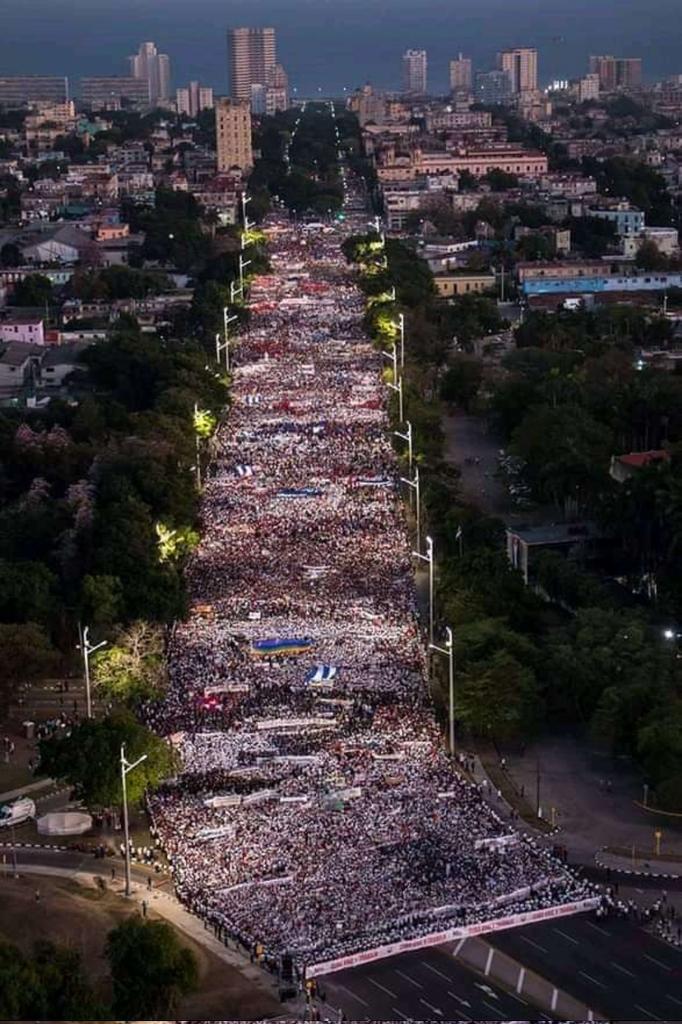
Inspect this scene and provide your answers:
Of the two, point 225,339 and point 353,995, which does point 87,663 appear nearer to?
point 353,995

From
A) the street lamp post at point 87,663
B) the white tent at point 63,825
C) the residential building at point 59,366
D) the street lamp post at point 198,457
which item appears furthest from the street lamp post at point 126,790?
the residential building at point 59,366

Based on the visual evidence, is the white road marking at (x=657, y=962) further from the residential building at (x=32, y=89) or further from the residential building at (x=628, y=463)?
the residential building at (x=32, y=89)

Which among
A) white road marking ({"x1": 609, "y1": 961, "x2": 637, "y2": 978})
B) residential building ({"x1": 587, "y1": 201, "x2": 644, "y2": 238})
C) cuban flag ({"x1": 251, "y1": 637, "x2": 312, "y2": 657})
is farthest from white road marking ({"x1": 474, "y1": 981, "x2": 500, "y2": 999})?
residential building ({"x1": 587, "y1": 201, "x2": 644, "y2": 238})

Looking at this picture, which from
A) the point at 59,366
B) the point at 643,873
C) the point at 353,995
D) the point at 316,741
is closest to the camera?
the point at 353,995

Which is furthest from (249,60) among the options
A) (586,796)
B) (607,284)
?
(586,796)

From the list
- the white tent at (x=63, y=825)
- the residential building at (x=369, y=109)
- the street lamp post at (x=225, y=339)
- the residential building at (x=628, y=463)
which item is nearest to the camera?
the white tent at (x=63, y=825)
